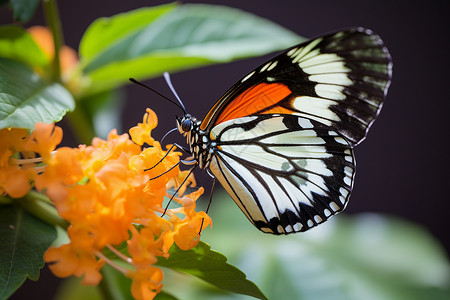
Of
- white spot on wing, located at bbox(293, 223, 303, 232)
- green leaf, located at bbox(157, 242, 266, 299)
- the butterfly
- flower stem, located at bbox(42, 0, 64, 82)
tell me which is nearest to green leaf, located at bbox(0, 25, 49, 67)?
flower stem, located at bbox(42, 0, 64, 82)

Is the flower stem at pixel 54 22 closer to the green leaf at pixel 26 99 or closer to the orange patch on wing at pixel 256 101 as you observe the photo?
the green leaf at pixel 26 99

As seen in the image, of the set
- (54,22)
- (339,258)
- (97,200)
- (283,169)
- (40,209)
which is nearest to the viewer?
(97,200)

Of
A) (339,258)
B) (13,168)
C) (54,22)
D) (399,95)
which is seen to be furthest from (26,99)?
(399,95)

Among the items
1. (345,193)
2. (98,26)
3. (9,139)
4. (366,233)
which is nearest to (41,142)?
(9,139)

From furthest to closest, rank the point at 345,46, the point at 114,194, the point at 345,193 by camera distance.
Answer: the point at 345,193
the point at 345,46
the point at 114,194

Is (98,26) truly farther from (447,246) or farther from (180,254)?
(447,246)

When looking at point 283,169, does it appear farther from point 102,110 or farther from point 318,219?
point 102,110

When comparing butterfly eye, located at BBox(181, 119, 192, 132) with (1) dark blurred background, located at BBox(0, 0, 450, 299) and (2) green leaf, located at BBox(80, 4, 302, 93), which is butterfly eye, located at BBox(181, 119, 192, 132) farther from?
(1) dark blurred background, located at BBox(0, 0, 450, 299)
